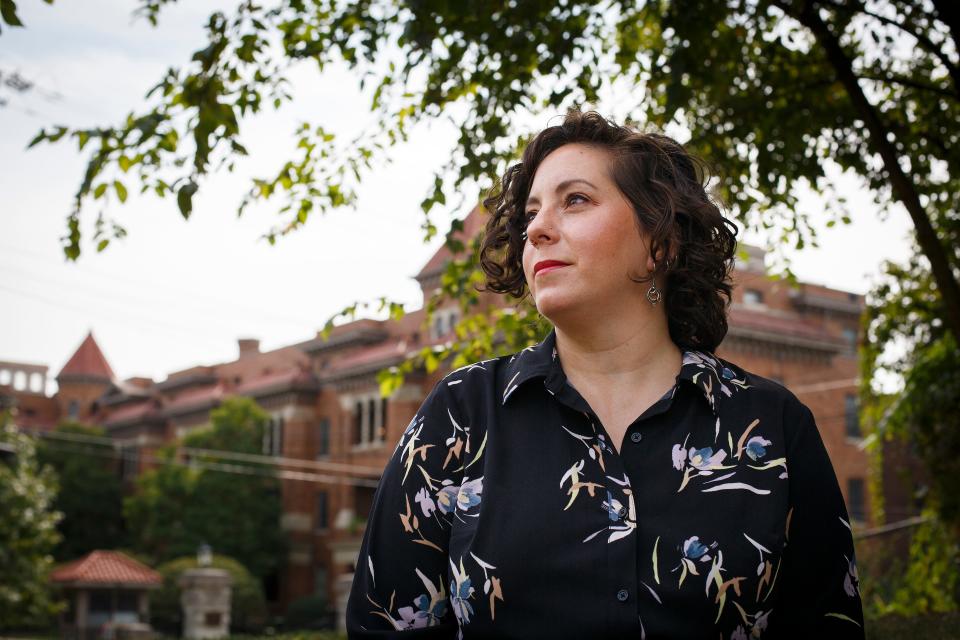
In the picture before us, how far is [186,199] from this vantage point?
602cm

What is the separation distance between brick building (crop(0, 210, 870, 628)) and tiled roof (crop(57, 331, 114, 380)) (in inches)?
753

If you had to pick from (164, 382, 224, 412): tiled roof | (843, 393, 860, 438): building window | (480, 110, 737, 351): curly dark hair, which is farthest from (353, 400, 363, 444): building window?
(480, 110, 737, 351): curly dark hair

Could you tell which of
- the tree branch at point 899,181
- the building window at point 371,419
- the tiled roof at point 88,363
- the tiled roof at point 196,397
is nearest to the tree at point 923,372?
the tree branch at point 899,181

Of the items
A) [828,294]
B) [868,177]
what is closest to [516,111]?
[868,177]

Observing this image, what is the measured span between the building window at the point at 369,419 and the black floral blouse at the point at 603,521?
136ft

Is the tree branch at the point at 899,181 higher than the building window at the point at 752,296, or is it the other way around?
the building window at the point at 752,296

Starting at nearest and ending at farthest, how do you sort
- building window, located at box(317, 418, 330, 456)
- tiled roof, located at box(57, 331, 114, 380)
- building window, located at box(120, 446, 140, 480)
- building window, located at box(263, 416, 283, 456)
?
1. building window, located at box(317, 418, 330, 456)
2. building window, located at box(263, 416, 283, 456)
3. building window, located at box(120, 446, 140, 480)
4. tiled roof, located at box(57, 331, 114, 380)

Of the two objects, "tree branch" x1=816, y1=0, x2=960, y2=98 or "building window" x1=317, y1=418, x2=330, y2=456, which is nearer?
"tree branch" x1=816, y1=0, x2=960, y2=98

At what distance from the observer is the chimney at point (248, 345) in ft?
194

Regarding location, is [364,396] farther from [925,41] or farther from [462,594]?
[462,594]

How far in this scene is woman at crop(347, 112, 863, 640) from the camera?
8.32 ft

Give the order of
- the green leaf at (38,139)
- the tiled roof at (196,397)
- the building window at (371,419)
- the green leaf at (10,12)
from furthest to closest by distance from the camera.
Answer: the tiled roof at (196,397), the building window at (371,419), the green leaf at (38,139), the green leaf at (10,12)

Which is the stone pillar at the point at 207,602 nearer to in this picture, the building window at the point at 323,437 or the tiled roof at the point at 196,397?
the building window at the point at 323,437

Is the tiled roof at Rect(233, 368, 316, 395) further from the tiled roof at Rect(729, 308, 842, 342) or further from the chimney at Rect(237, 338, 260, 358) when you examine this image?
the tiled roof at Rect(729, 308, 842, 342)
